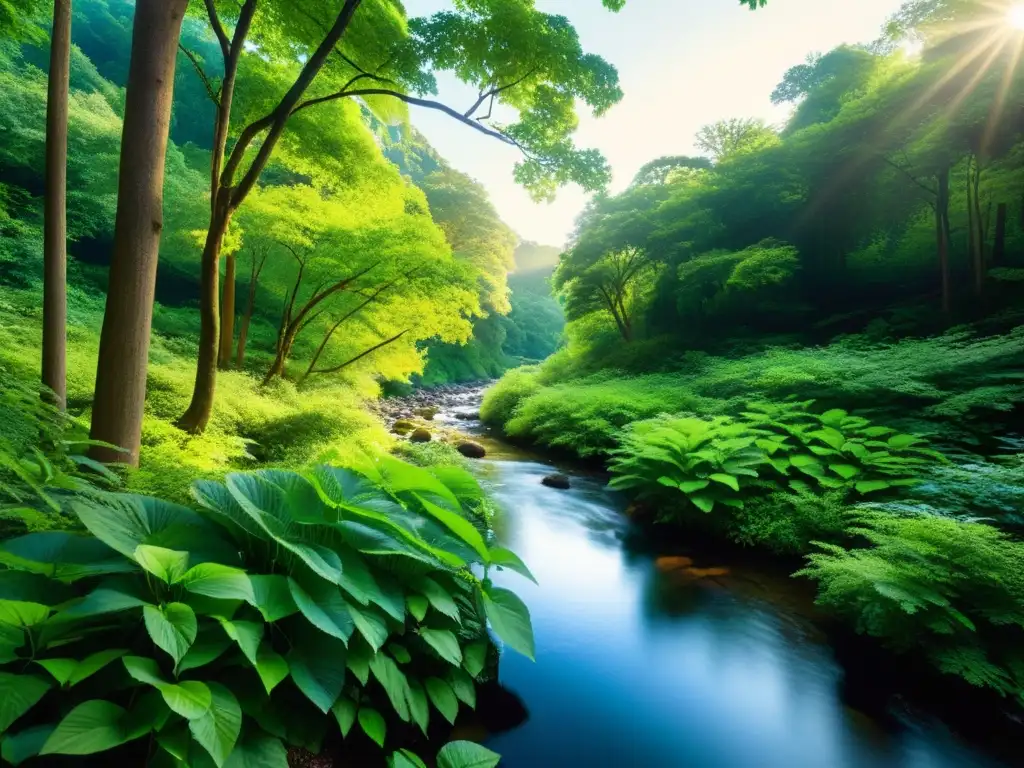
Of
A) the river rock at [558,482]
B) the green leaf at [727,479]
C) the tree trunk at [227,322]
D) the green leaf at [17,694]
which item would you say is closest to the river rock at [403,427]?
the tree trunk at [227,322]

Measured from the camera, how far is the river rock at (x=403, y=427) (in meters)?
12.8

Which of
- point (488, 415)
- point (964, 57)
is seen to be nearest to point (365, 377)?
point (488, 415)

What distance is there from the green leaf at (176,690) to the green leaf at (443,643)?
1.06 metres

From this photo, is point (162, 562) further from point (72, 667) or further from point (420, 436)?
point (420, 436)

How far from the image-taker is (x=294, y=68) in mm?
7812

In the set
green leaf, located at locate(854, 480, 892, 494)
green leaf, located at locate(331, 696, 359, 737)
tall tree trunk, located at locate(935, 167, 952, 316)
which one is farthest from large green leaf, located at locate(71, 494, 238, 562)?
tall tree trunk, located at locate(935, 167, 952, 316)

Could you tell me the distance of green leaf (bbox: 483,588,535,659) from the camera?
8.32 ft

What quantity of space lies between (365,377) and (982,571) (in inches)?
465

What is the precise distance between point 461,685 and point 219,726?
142 cm

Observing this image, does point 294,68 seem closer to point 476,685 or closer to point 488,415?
point 476,685

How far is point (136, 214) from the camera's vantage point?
10.9 ft

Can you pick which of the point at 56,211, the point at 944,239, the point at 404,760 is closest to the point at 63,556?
the point at 404,760

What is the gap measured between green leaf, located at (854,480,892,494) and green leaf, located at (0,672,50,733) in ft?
21.7

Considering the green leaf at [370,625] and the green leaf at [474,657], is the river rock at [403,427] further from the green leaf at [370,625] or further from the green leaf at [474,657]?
the green leaf at [370,625]
